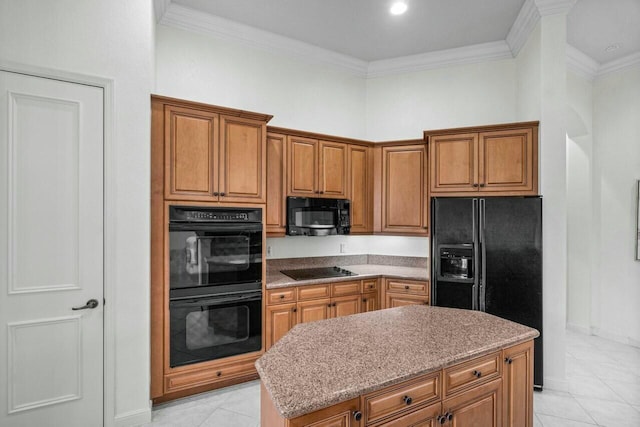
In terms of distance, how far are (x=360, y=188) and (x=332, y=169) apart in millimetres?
451

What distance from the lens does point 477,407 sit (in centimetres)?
168

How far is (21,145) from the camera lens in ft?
7.09

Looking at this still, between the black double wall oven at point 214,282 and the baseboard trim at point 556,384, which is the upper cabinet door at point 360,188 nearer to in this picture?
the black double wall oven at point 214,282

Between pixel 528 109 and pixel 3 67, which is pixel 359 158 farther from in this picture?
pixel 3 67

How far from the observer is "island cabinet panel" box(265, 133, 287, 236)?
11.4 ft

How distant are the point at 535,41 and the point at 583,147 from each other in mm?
2187

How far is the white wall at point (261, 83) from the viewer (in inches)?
131

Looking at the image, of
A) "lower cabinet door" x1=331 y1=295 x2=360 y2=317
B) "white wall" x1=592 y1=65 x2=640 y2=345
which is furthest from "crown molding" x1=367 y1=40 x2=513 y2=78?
"lower cabinet door" x1=331 y1=295 x2=360 y2=317

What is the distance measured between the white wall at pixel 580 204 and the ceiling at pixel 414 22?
568mm

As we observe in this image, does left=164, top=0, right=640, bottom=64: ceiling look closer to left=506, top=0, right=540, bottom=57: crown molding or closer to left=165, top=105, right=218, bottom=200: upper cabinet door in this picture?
left=506, top=0, right=540, bottom=57: crown molding

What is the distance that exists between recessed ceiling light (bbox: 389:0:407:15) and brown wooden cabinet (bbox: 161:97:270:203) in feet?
5.55

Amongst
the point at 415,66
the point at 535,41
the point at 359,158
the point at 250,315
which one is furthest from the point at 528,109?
the point at 250,315

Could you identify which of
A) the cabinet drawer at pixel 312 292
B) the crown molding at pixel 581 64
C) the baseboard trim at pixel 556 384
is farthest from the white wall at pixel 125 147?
the crown molding at pixel 581 64

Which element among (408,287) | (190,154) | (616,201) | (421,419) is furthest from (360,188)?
(616,201)
